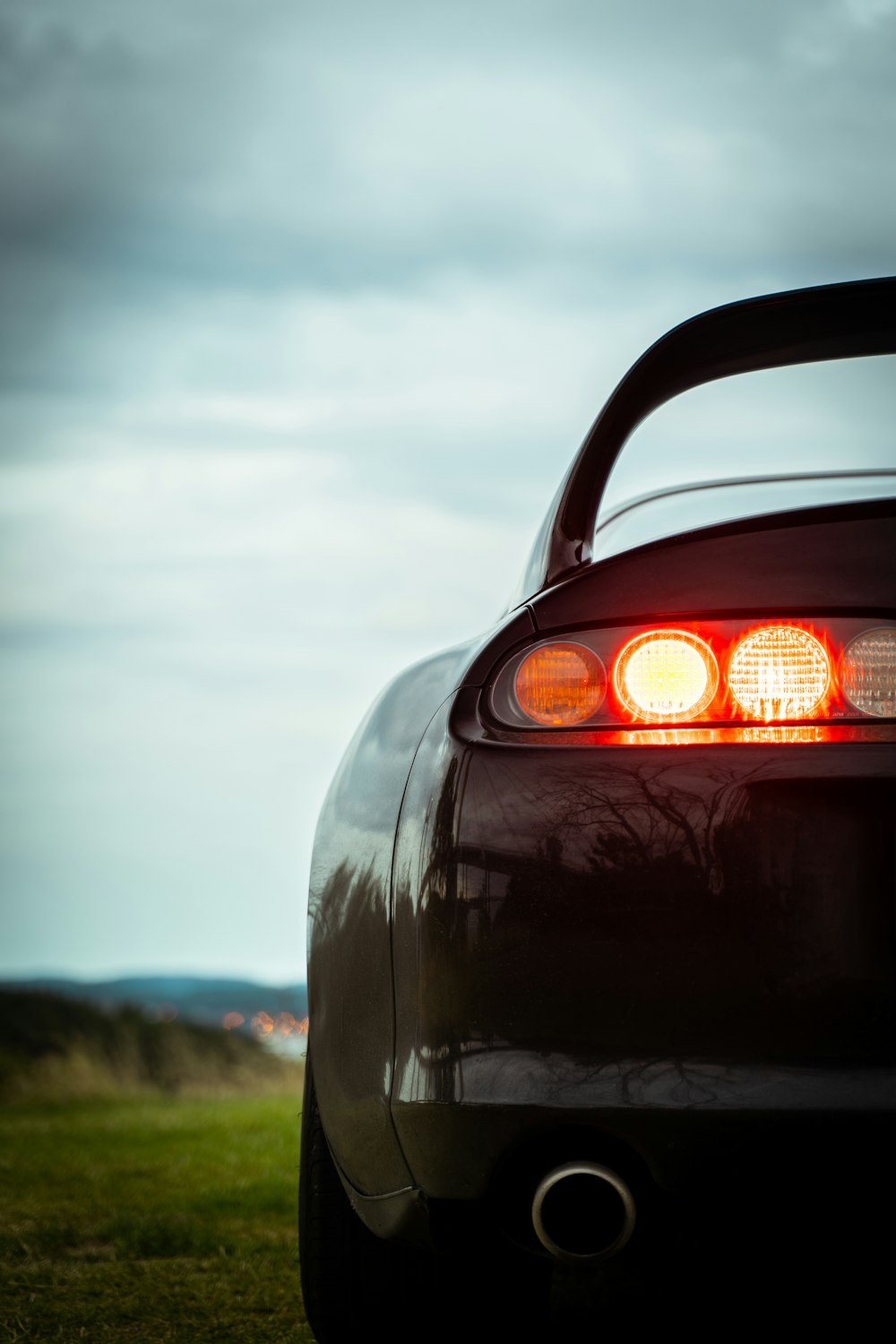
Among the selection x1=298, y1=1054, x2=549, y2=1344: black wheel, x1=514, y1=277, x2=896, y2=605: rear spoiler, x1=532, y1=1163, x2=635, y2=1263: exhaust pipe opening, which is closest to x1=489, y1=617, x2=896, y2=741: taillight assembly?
x1=514, y1=277, x2=896, y2=605: rear spoiler

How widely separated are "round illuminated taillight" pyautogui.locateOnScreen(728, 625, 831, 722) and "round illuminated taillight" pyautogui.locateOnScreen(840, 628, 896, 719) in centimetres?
3

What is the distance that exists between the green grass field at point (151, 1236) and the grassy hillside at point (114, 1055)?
464cm

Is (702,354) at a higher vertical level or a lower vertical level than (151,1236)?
higher

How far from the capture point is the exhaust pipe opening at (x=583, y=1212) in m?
1.37

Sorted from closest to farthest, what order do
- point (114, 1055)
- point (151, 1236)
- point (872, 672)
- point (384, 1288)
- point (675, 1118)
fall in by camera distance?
1. point (675, 1118)
2. point (872, 672)
3. point (384, 1288)
4. point (151, 1236)
5. point (114, 1055)

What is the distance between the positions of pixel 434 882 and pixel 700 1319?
63.1 inches

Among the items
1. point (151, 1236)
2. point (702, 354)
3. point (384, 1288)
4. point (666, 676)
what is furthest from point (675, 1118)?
point (151, 1236)

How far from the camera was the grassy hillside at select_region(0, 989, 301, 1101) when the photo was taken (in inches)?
414

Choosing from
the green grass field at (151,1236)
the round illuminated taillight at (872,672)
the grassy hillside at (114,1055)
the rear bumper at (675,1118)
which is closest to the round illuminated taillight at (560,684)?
the round illuminated taillight at (872,672)

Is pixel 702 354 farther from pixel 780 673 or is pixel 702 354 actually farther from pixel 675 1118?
pixel 675 1118

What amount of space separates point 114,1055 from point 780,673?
12.2m

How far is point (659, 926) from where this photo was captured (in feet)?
4.55

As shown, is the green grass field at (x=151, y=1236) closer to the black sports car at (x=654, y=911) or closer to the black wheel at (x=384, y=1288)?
the black wheel at (x=384, y=1288)

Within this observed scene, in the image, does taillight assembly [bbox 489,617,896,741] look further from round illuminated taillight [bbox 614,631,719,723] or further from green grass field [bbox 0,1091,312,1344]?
green grass field [bbox 0,1091,312,1344]
